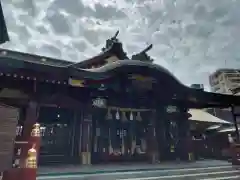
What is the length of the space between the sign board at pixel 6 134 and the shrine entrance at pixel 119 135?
5.83m

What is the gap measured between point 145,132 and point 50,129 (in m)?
4.80

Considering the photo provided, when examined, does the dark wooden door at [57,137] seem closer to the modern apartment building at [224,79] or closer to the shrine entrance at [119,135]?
the shrine entrance at [119,135]

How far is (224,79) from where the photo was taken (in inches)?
2232

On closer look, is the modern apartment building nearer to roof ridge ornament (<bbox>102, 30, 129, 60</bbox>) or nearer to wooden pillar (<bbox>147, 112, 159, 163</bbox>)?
roof ridge ornament (<bbox>102, 30, 129, 60</bbox>)

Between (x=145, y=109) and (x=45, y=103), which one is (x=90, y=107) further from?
(x=145, y=109)

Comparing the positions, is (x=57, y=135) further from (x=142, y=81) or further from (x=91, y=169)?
(x=142, y=81)

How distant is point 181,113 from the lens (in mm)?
11305

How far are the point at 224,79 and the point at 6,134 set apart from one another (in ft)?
203

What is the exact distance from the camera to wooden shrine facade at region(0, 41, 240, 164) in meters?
7.53

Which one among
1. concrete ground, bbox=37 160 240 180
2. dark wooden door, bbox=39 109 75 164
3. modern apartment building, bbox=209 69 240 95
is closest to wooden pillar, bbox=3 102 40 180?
concrete ground, bbox=37 160 240 180

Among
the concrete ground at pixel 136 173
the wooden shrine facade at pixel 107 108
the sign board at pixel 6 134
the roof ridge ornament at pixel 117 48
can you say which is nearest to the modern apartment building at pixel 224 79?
the roof ridge ornament at pixel 117 48

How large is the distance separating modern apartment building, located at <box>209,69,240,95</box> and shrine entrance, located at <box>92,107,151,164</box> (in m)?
48.8

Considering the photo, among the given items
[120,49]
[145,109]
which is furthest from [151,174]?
[120,49]

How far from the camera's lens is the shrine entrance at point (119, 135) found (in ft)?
31.4
